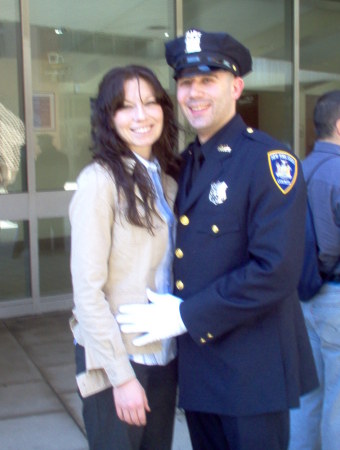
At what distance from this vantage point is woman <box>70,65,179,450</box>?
1.89 m

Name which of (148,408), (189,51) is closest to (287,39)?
(189,51)

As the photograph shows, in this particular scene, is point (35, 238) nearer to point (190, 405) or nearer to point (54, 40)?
point (54, 40)

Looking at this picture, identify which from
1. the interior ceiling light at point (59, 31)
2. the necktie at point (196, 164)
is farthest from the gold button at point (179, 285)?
the interior ceiling light at point (59, 31)

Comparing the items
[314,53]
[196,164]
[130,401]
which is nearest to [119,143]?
[196,164]

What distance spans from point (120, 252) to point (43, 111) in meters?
4.25

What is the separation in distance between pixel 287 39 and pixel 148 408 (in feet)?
19.3

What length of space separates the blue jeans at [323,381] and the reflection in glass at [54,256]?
133 inches

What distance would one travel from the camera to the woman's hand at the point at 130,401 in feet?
6.29

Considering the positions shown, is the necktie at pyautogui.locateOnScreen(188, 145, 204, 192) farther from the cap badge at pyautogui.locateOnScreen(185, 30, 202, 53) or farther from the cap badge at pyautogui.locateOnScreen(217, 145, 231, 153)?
the cap badge at pyautogui.locateOnScreen(185, 30, 202, 53)

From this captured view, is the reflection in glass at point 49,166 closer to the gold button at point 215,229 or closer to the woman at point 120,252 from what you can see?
the woman at point 120,252

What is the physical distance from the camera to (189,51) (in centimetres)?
200

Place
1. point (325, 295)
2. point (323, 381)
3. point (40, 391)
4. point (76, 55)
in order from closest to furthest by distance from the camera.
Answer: point (325, 295)
point (323, 381)
point (40, 391)
point (76, 55)

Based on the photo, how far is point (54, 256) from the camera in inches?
238

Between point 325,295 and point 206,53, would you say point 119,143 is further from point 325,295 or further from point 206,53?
point 325,295
